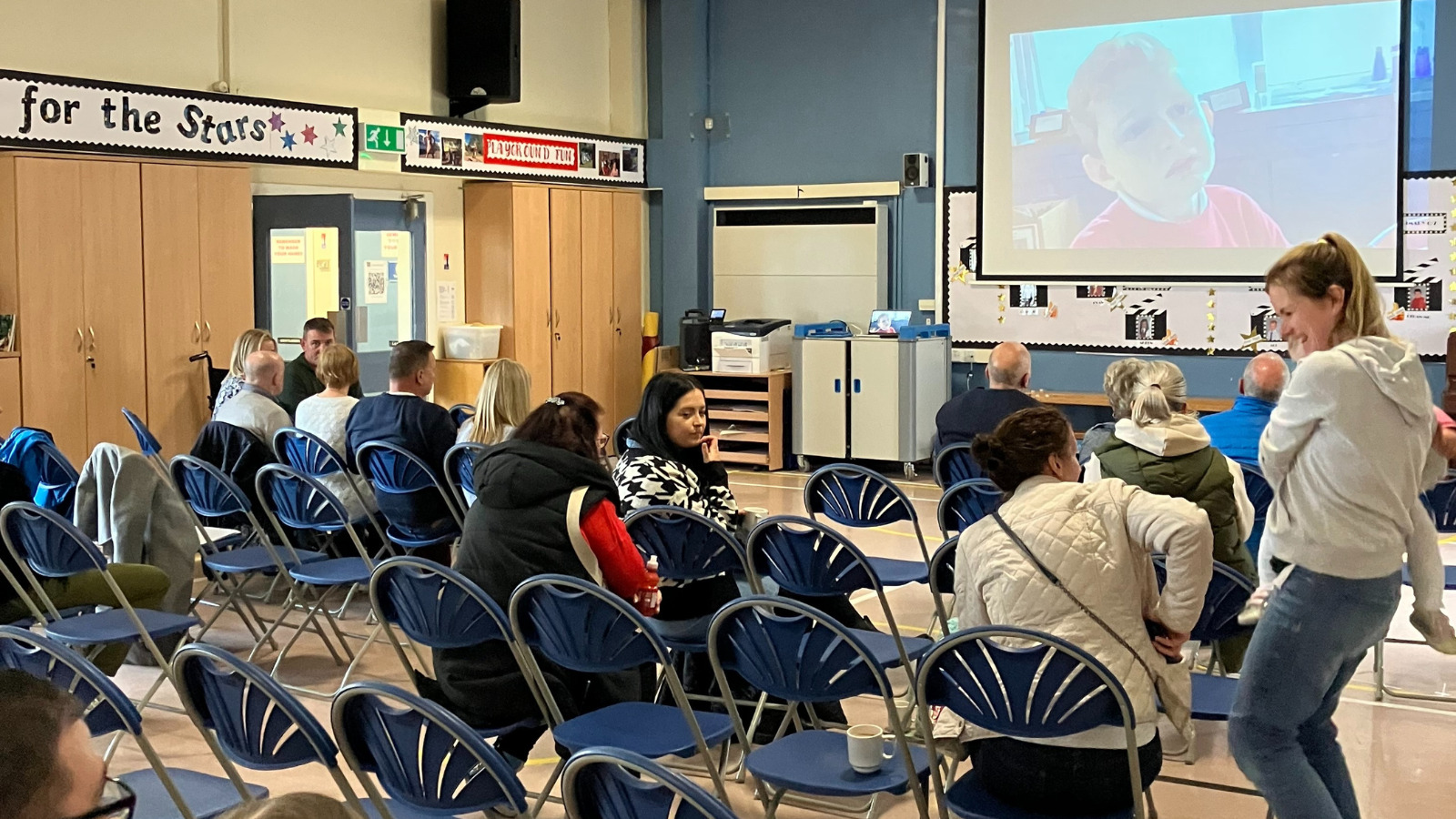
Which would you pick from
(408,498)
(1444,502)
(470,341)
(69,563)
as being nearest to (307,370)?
(408,498)

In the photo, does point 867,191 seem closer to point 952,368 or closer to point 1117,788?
point 952,368

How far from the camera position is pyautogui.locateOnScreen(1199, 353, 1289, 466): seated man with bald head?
533cm

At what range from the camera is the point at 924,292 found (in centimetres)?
1038

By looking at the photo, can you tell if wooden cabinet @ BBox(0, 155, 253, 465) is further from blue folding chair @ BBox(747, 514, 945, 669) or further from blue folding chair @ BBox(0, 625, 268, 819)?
blue folding chair @ BBox(747, 514, 945, 669)

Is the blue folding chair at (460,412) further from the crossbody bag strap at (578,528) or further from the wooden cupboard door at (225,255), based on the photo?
the crossbody bag strap at (578,528)

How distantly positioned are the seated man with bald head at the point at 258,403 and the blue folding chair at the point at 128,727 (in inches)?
123

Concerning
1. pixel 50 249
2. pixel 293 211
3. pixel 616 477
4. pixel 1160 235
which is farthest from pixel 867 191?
pixel 616 477

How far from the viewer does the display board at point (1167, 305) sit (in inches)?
339

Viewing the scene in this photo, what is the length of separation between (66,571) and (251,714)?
1.95 meters

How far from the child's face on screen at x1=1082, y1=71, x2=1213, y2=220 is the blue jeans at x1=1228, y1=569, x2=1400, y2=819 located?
698cm

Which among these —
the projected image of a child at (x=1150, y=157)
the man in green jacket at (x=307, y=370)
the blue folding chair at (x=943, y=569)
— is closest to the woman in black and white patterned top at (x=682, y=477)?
the blue folding chair at (x=943, y=569)

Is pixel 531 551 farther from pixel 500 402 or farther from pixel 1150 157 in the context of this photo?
pixel 1150 157

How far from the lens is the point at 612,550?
3771 mm

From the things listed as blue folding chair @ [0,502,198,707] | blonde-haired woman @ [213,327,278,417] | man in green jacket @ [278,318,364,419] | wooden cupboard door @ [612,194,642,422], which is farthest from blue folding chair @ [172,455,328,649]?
wooden cupboard door @ [612,194,642,422]
